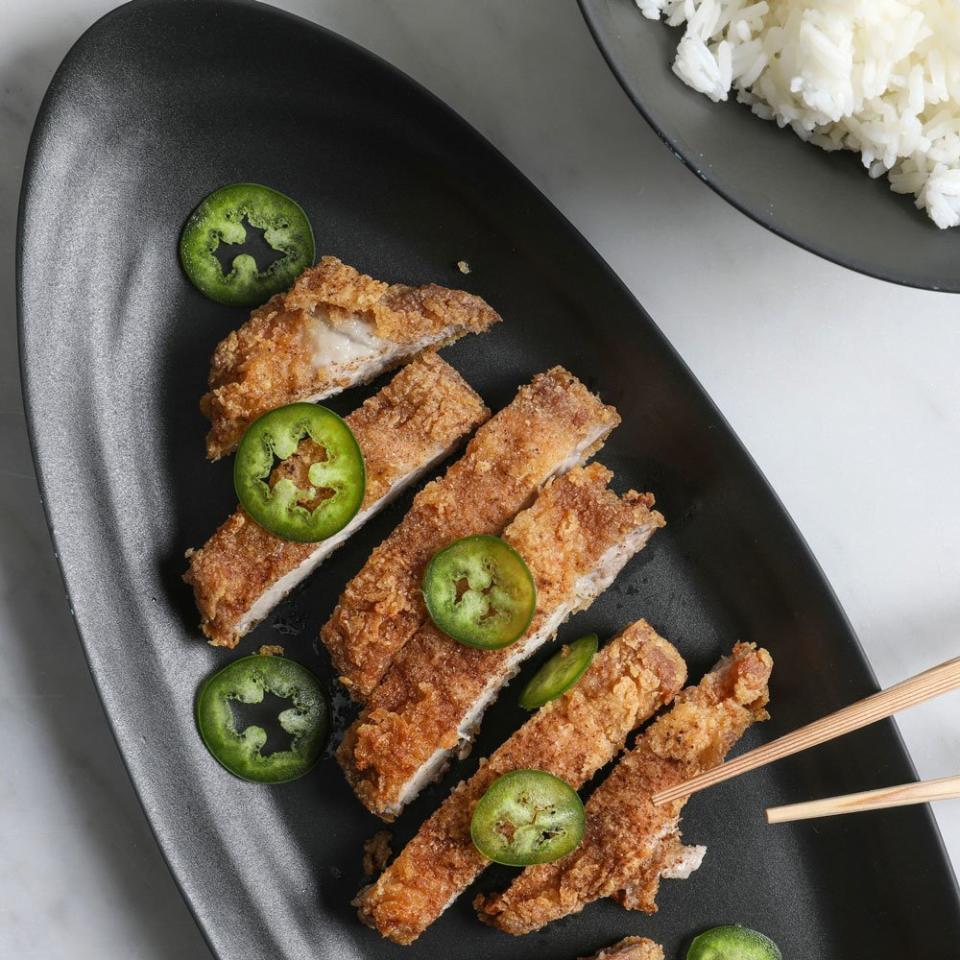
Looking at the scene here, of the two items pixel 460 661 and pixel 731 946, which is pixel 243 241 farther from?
pixel 731 946

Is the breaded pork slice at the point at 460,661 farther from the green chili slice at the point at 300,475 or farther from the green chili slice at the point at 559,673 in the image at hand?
the green chili slice at the point at 300,475

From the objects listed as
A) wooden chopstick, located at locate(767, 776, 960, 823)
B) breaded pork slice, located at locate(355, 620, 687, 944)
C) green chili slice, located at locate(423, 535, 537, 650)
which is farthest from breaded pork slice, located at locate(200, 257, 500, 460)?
wooden chopstick, located at locate(767, 776, 960, 823)

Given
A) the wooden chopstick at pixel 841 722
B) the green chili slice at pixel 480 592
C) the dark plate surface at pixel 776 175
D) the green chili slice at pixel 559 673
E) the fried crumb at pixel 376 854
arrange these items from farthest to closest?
the fried crumb at pixel 376 854 → the green chili slice at pixel 559 673 → the green chili slice at pixel 480 592 → the wooden chopstick at pixel 841 722 → the dark plate surface at pixel 776 175

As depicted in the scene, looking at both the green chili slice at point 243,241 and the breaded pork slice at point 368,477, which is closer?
the breaded pork slice at point 368,477

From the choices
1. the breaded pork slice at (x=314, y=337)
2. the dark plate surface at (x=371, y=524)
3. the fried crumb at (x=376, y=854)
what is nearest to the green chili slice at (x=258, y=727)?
the dark plate surface at (x=371, y=524)

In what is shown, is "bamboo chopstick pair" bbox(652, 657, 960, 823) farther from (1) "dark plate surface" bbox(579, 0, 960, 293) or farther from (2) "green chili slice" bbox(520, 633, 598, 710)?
(1) "dark plate surface" bbox(579, 0, 960, 293)

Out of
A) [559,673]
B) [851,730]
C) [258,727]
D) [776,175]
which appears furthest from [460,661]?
[776,175]

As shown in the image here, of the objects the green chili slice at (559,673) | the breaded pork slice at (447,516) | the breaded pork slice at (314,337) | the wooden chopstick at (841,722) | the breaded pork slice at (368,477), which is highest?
the breaded pork slice at (314,337)
